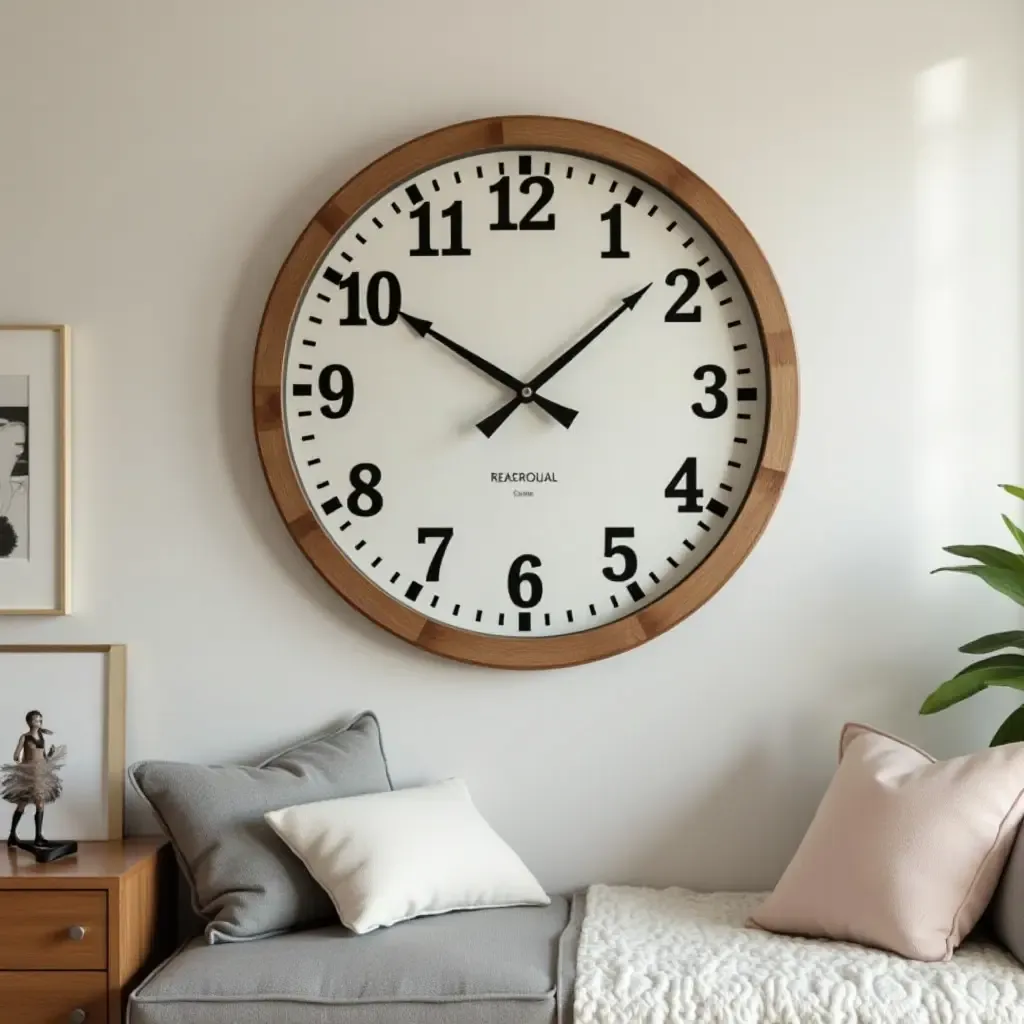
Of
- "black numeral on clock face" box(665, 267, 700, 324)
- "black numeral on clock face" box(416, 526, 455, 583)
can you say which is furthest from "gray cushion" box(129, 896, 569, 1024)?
"black numeral on clock face" box(665, 267, 700, 324)

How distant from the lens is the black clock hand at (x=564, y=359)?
95.9 inches

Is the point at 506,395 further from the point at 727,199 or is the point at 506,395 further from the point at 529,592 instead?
the point at 727,199

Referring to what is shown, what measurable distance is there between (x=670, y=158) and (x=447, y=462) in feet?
2.40

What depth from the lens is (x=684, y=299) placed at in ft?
8.01

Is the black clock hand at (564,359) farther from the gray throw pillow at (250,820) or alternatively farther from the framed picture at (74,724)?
the framed picture at (74,724)

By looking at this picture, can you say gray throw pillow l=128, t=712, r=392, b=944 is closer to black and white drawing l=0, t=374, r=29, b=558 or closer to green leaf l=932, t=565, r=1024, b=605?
black and white drawing l=0, t=374, r=29, b=558

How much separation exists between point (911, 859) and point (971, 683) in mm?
364

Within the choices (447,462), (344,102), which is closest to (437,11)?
(344,102)

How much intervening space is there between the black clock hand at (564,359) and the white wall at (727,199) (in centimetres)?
29

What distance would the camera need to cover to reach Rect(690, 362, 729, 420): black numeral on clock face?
7.99 ft

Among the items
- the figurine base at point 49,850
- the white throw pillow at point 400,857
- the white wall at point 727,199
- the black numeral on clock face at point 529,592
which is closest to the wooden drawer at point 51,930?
the figurine base at point 49,850

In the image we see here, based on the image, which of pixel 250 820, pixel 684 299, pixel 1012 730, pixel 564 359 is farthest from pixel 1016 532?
pixel 250 820

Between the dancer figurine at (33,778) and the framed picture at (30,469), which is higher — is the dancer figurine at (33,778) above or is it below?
below

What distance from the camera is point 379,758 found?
241cm
